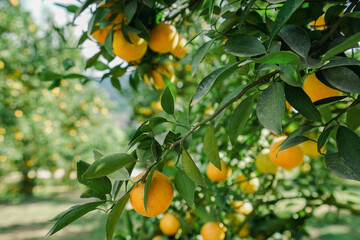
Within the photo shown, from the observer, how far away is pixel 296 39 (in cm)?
33

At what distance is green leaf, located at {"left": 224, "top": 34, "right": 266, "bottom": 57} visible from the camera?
32 cm

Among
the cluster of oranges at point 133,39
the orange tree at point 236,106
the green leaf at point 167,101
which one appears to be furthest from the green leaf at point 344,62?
the cluster of oranges at point 133,39

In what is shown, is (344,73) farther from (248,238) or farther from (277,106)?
(248,238)

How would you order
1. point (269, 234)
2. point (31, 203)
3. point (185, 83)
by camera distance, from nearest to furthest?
point (269, 234) → point (185, 83) → point (31, 203)

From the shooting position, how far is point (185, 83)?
2.18m

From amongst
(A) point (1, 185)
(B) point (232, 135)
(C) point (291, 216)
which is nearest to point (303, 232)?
(C) point (291, 216)

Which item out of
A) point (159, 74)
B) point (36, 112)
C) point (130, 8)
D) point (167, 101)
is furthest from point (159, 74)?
point (36, 112)

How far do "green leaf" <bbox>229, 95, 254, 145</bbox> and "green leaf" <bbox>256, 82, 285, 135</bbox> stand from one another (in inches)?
1.8

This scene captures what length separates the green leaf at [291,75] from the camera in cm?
29

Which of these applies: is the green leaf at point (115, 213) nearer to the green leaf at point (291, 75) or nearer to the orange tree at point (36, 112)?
the green leaf at point (291, 75)

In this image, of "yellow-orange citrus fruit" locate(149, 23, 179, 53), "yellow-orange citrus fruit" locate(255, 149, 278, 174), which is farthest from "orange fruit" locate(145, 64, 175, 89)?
"yellow-orange citrus fruit" locate(255, 149, 278, 174)

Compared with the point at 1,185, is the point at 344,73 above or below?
above

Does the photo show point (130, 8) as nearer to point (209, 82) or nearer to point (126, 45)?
point (126, 45)

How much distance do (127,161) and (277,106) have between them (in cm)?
19
